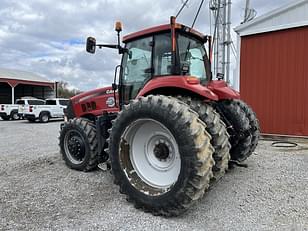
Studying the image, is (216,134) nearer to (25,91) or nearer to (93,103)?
(93,103)

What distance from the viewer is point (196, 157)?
2924mm

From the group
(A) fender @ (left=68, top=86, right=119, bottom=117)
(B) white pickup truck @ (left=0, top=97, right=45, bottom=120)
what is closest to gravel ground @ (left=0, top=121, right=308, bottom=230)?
(A) fender @ (left=68, top=86, right=119, bottom=117)

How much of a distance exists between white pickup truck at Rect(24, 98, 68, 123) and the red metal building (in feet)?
44.2

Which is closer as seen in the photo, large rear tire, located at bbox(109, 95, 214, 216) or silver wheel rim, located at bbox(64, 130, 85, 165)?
large rear tire, located at bbox(109, 95, 214, 216)

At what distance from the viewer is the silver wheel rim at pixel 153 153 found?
11.3ft

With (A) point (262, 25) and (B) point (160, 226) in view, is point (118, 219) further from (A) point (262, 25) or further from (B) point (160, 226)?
(A) point (262, 25)

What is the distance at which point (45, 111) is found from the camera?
19.7 metres

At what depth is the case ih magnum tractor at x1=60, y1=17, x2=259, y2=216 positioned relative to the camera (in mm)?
3035

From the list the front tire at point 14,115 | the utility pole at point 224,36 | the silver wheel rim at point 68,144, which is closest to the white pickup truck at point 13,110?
the front tire at point 14,115

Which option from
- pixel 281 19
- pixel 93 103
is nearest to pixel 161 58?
pixel 93 103

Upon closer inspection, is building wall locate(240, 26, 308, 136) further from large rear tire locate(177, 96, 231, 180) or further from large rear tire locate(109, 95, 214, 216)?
large rear tire locate(109, 95, 214, 216)

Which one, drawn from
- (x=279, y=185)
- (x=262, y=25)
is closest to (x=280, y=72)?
(x=262, y=25)

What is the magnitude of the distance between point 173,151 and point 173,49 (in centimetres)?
135

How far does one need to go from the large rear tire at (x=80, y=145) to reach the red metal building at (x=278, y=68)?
5809 millimetres
